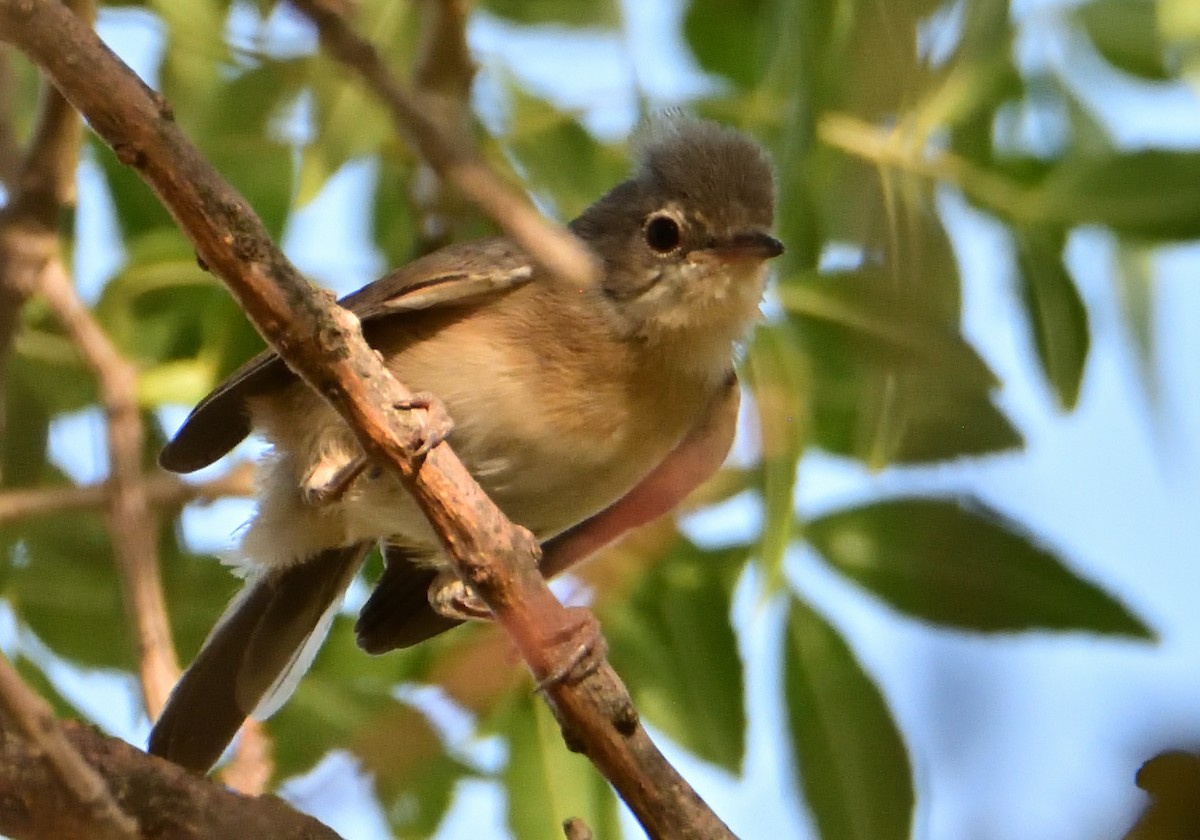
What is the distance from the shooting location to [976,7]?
181cm

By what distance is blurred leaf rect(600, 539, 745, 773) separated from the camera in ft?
9.50

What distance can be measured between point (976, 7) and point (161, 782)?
5.93 ft

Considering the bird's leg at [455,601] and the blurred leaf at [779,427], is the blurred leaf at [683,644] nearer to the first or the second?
the blurred leaf at [779,427]

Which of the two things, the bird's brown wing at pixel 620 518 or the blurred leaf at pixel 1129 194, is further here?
the bird's brown wing at pixel 620 518

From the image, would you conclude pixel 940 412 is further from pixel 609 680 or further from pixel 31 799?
pixel 31 799

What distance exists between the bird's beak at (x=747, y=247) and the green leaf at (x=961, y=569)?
637mm

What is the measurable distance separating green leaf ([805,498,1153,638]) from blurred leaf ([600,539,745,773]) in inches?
10.3

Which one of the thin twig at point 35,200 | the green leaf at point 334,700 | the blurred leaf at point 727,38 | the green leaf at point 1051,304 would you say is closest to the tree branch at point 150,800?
the green leaf at point 334,700

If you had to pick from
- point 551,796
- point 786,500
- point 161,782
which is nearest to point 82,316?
point 161,782

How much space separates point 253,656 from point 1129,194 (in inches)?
91.5

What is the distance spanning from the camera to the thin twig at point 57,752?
168cm

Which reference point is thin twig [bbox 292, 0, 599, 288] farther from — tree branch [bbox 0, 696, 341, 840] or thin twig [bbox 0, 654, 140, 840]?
tree branch [bbox 0, 696, 341, 840]

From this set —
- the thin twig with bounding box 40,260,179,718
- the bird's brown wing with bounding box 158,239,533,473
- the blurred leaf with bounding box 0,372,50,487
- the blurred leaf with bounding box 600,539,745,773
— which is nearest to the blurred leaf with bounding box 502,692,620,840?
the blurred leaf with bounding box 600,539,745,773

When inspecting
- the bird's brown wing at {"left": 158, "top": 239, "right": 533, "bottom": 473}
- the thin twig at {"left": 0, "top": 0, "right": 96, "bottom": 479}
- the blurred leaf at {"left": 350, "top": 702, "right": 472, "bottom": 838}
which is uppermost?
the thin twig at {"left": 0, "top": 0, "right": 96, "bottom": 479}
